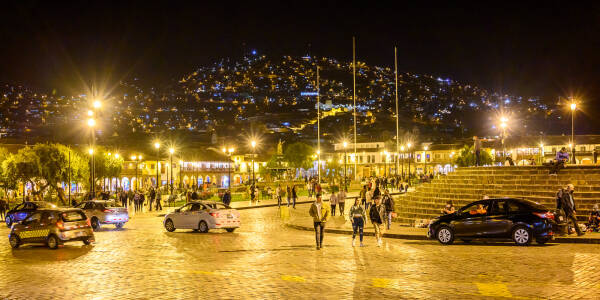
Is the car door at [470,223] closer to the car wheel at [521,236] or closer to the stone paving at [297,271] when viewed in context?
the stone paving at [297,271]

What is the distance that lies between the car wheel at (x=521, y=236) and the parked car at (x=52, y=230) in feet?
41.6

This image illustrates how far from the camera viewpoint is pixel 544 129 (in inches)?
6722

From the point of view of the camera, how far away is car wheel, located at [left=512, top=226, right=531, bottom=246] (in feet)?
50.4

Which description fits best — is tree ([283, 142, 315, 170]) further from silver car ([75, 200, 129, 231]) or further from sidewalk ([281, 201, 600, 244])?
sidewalk ([281, 201, 600, 244])

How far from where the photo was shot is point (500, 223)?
15.9 m

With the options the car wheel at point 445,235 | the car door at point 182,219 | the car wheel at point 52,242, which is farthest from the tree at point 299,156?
the car wheel at point 445,235

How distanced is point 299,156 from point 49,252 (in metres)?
89.0

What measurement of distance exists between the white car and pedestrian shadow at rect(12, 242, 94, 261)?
4.62m

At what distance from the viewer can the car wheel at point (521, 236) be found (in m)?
15.4

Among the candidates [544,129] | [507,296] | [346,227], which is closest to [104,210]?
[346,227]

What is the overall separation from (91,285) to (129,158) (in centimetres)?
8404

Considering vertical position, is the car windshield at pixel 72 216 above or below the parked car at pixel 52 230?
above

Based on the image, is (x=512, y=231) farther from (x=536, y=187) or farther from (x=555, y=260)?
(x=536, y=187)

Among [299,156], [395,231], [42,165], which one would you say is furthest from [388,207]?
[299,156]
